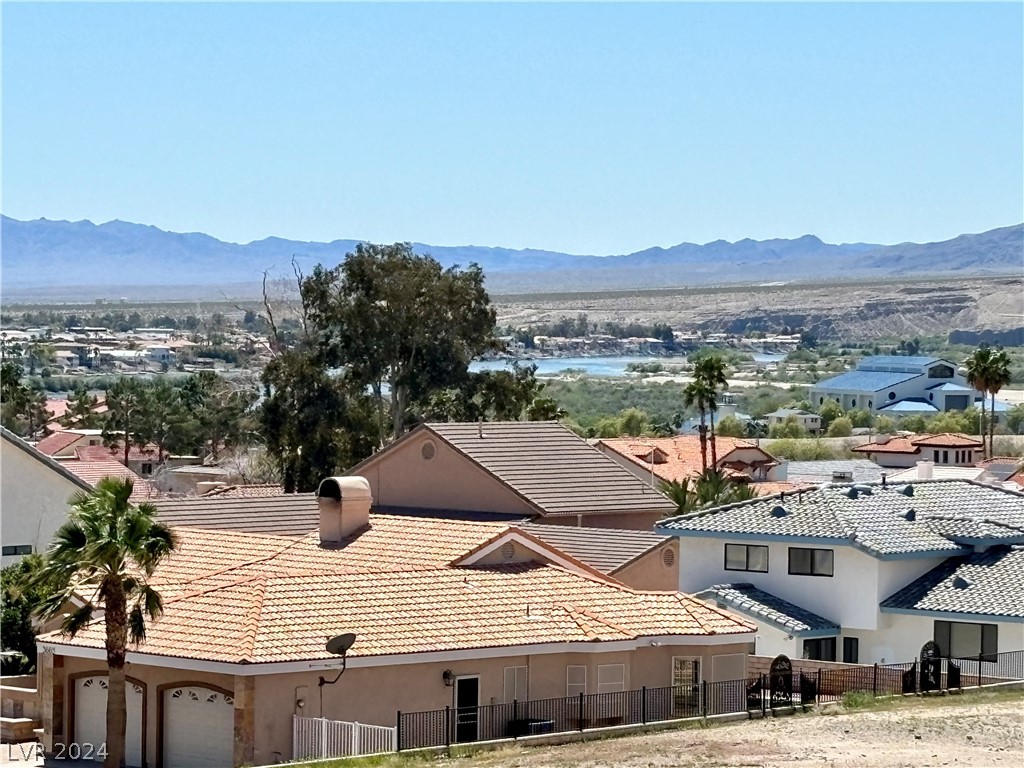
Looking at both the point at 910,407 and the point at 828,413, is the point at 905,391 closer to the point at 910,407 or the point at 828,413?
the point at 910,407

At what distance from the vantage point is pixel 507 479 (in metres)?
48.5

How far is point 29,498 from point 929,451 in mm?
59951

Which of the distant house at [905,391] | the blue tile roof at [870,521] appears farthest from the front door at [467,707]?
the distant house at [905,391]

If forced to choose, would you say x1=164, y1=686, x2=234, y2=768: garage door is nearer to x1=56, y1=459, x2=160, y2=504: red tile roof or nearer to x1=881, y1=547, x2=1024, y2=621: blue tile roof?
x1=881, y1=547, x2=1024, y2=621: blue tile roof

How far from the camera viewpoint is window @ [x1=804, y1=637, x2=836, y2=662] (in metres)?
39.5

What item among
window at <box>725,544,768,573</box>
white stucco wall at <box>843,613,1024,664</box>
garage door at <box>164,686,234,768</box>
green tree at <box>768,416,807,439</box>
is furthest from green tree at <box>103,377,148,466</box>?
garage door at <box>164,686,234,768</box>

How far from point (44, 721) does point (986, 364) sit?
7440cm

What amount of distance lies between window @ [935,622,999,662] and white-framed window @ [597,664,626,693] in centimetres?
856

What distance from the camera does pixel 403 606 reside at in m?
32.7

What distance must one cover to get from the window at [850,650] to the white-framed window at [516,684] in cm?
1038

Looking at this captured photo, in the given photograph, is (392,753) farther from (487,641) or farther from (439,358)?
(439,358)

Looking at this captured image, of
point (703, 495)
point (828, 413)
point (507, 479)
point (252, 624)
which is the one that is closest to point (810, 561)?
point (507, 479)

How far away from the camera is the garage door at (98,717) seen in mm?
31047

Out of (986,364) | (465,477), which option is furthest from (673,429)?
(465,477)
